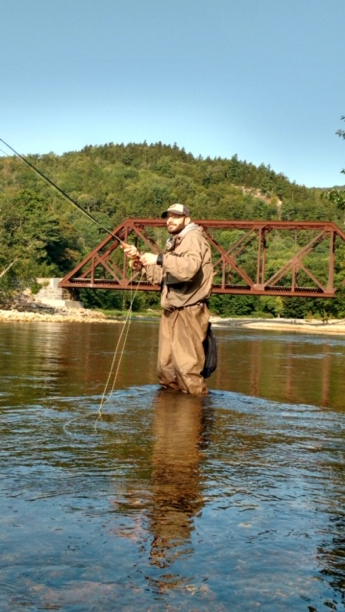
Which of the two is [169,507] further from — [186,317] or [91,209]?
[91,209]

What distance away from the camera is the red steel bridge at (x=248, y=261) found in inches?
2398

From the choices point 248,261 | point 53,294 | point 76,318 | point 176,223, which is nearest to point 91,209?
point 248,261

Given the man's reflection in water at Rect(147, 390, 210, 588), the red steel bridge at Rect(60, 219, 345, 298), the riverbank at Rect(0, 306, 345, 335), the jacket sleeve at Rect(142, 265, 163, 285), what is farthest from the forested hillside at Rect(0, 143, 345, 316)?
the man's reflection in water at Rect(147, 390, 210, 588)

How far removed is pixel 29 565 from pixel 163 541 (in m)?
0.58

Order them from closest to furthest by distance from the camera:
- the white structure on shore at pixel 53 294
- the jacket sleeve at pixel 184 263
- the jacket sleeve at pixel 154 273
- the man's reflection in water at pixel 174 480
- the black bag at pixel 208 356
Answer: the man's reflection in water at pixel 174 480 < the jacket sleeve at pixel 184 263 < the black bag at pixel 208 356 < the jacket sleeve at pixel 154 273 < the white structure on shore at pixel 53 294

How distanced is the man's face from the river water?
2040 millimetres

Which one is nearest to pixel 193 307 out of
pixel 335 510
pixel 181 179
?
pixel 335 510

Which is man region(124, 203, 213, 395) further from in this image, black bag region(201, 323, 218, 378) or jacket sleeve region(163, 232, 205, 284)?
black bag region(201, 323, 218, 378)

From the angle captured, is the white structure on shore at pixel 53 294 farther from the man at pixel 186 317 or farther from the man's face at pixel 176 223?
the man at pixel 186 317

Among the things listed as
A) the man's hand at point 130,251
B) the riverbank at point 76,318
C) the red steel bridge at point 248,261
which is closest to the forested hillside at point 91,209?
the riverbank at point 76,318

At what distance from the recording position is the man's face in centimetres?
899

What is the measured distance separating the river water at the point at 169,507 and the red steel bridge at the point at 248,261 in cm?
398

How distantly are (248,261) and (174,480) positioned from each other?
338 ft

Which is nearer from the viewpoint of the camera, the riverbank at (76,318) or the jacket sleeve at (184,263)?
the jacket sleeve at (184,263)
